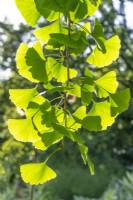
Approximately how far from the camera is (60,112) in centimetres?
52

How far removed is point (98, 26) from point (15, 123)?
0.54 feet

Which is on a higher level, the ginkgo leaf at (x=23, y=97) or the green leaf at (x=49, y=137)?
the ginkgo leaf at (x=23, y=97)

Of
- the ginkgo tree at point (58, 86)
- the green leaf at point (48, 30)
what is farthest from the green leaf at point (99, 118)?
the green leaf at point (48, 30)

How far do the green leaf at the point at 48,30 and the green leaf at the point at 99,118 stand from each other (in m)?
0.11

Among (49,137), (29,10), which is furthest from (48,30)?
(49,137)

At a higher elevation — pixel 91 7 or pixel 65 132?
pixel 91 7

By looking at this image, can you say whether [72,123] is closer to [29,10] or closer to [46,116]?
[46,116]

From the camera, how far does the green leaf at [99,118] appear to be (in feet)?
1.66

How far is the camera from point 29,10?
0.52m

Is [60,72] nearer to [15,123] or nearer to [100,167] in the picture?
[15,123]

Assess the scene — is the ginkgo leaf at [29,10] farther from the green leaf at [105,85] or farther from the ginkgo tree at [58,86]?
the green leaf at [105,85]

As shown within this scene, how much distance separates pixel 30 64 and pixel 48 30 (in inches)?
2.8

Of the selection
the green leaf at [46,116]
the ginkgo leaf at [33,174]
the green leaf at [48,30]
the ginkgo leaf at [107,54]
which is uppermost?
the green leaf at [48,30]

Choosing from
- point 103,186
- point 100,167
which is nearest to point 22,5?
point 103,186
